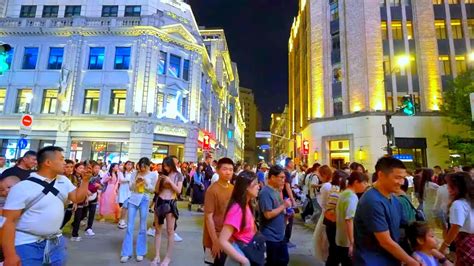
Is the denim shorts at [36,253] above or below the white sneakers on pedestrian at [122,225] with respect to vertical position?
above

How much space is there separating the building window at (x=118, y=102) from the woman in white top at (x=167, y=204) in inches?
830

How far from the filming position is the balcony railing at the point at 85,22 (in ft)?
85.6

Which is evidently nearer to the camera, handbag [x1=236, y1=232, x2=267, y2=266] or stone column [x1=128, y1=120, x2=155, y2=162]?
handbag [x1=236, y1=232, x2=267, y2=266]

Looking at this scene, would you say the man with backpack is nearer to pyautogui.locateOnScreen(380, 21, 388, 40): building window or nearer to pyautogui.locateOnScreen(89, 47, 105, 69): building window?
pyautogui.locateOnScreen(89, 47, 105, 69): building window

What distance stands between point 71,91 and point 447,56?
34.3m

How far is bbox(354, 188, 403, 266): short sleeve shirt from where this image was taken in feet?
8.61

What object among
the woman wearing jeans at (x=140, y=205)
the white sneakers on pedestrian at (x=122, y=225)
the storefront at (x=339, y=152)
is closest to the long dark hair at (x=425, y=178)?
the woman wearing jeans at (x=140, y=205)

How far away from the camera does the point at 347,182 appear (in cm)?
461

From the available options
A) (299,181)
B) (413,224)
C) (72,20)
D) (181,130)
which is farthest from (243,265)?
(72,20)

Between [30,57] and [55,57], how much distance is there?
7.97ft

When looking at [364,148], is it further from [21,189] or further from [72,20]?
[72,20]

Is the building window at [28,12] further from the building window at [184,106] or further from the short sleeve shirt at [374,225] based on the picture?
the short sleeve shirt at [374,225]

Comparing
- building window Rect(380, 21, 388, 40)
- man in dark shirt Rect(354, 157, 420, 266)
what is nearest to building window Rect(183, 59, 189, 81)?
building window Rect(380, 21, 388, 40)

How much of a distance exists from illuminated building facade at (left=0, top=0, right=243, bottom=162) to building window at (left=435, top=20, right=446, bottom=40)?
23.7 m
